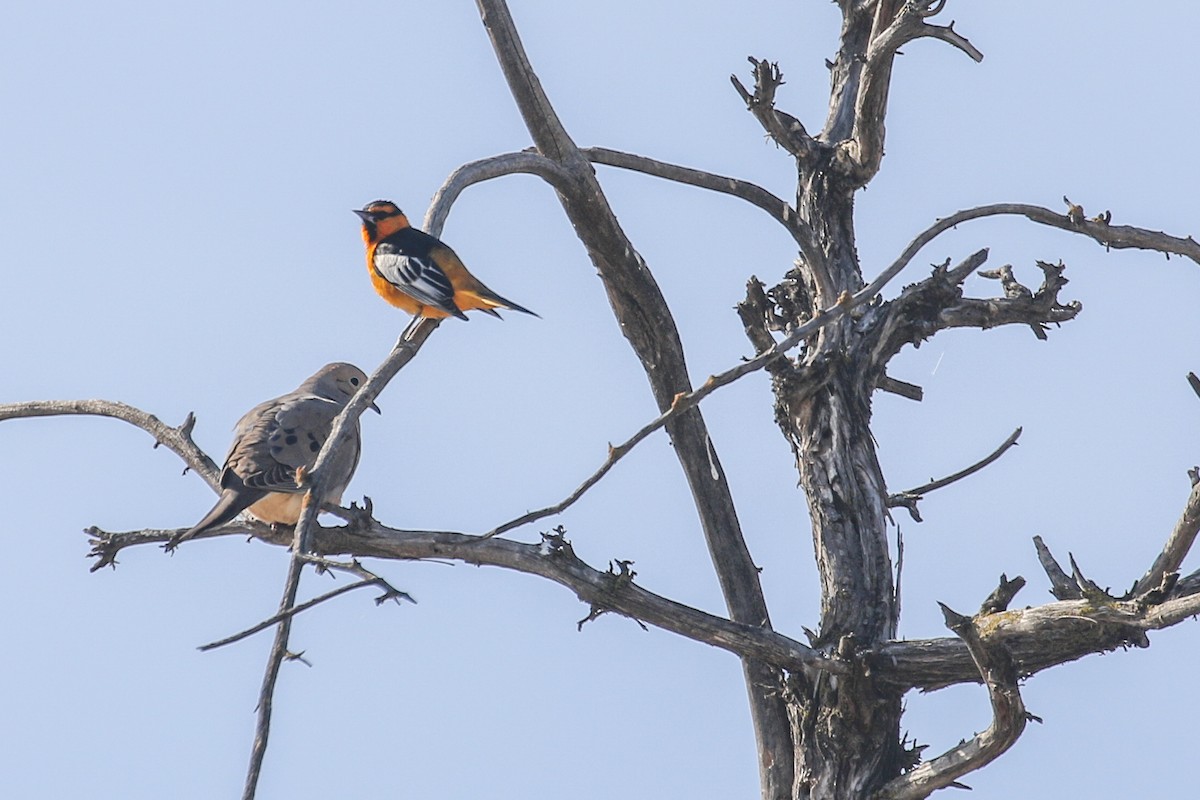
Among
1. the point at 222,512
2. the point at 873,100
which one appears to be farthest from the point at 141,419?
the point at 873,100

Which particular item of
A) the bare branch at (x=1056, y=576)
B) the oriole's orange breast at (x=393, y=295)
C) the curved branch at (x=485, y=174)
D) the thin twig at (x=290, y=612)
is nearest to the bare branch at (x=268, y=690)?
the thin twig at (x=290, y=612)

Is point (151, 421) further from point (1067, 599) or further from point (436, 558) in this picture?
point (1067, 599)

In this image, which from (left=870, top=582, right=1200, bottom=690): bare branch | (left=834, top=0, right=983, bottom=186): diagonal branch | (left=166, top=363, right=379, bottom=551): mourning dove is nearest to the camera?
(left=870, top=582, right=1200, bottom=690): bare branch

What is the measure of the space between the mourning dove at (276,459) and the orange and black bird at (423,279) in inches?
28.3

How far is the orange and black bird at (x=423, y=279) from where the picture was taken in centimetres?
843

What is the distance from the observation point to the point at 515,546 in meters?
5.77

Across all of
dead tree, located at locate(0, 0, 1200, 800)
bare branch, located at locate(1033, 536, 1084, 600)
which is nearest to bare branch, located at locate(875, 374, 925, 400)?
dead tree, located at locate(0, 0, 1200, 800)

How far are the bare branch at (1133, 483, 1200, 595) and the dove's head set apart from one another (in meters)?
4.28

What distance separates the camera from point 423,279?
8523mm

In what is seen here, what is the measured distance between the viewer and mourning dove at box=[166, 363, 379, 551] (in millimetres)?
6502

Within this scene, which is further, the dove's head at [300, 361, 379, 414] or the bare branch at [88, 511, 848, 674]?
the dove's head at [300, 361, 379, 414]

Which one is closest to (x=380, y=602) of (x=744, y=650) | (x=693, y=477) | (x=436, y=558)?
(x=436, y=558)

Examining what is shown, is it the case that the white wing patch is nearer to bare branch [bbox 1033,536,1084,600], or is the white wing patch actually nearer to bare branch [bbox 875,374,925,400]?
bare branch [bbox 875,374,925,400]

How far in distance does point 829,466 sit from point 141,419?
268 cm
